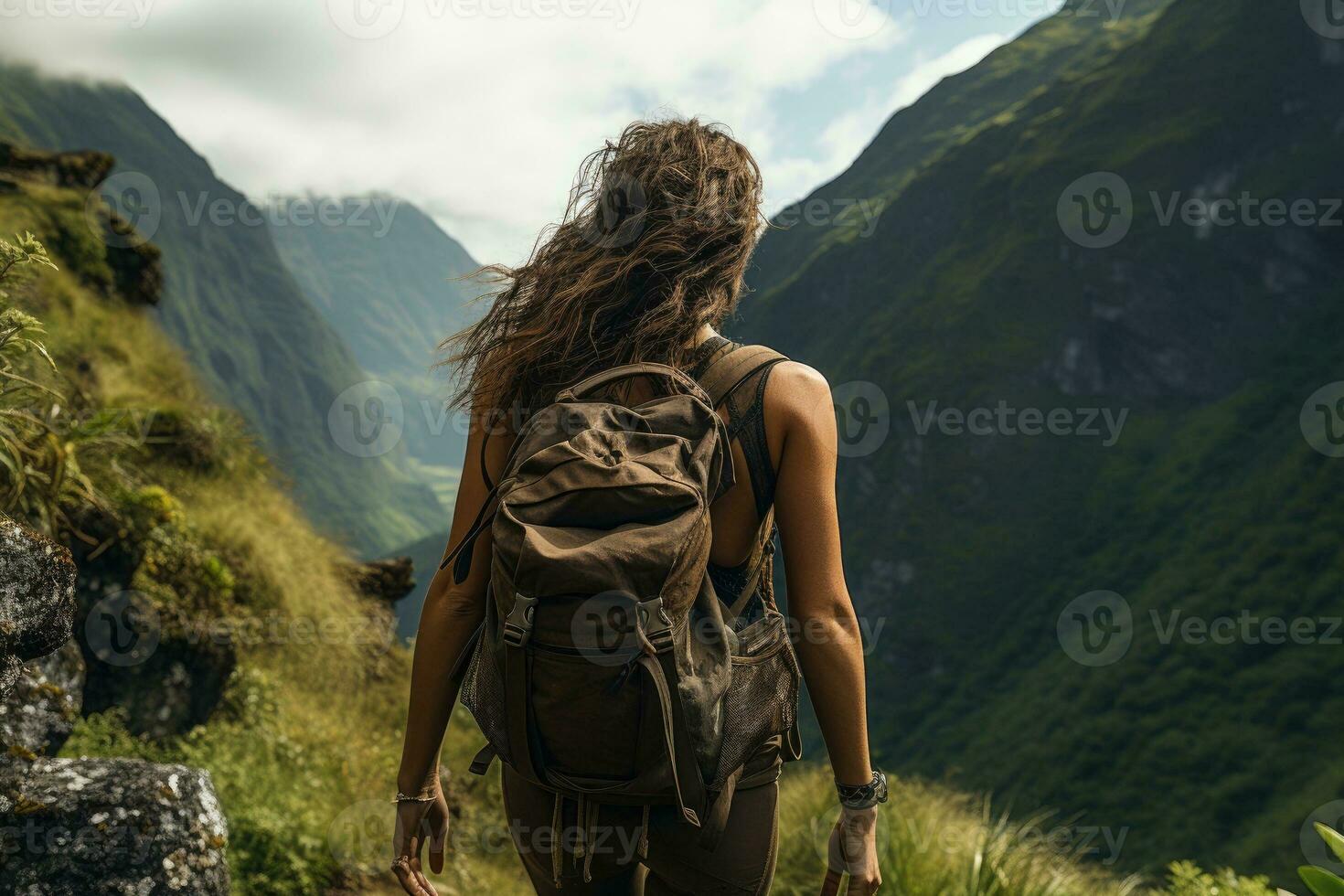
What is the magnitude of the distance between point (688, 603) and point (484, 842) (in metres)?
6.83

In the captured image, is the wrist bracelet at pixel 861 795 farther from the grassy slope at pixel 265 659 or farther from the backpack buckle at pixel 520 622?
the grassy slope at pixel 265 659

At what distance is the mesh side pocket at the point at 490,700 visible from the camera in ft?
5.42

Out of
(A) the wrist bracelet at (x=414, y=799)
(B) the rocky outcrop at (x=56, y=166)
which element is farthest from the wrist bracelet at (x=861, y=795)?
(B) the rocky outcrop at (x=56, y=166)

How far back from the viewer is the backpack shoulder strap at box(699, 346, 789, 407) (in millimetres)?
1919

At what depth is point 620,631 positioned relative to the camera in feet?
5.08

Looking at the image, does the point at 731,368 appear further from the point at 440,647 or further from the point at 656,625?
the point at 440,647

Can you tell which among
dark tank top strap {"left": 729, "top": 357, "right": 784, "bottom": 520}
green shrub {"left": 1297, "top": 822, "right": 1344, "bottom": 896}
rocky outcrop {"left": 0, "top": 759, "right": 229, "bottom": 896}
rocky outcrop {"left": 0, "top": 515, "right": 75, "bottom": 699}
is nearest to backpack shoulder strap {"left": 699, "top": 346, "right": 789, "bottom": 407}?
dark tank top strap {"left": 729, "top": 357, "right": 784, "bottom": 520}

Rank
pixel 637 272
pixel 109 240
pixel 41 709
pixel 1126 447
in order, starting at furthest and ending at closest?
1. pixel 1126 447
2. pixel 109 240
3. pixel 41 709
4. pixel 637 272

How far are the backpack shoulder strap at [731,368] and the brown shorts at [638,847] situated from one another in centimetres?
81

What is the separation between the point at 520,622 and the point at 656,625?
23cm

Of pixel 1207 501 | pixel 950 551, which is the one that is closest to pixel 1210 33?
pixel 1207 501

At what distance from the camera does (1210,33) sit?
113750 mm

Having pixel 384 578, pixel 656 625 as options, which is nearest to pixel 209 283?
pixel 384 578

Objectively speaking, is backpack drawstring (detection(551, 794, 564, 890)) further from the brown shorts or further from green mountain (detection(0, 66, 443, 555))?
green mountain (detection(0, 66, 443, 555))
